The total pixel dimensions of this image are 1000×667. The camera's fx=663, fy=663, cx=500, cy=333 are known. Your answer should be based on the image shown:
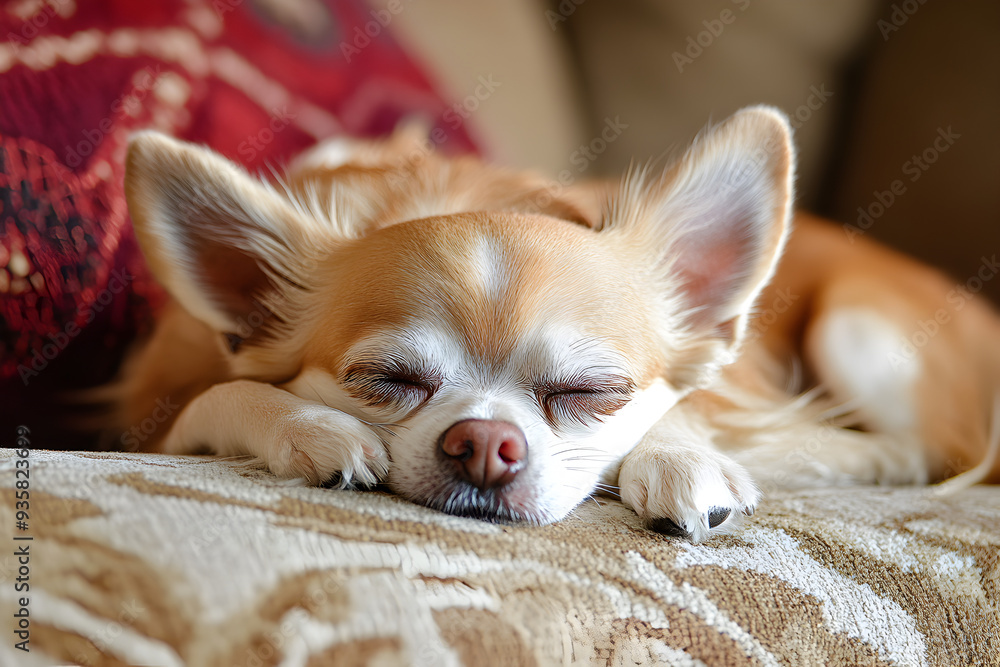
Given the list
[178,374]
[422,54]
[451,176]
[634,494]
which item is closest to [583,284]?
[634,494]

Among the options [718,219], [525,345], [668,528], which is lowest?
[668,528]

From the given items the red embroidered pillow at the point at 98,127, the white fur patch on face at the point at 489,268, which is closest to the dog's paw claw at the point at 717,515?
the white fur patch on face at the point at 489,268

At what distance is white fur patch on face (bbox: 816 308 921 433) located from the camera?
1.41 metres

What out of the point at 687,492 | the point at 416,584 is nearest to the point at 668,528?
the point at 687,492

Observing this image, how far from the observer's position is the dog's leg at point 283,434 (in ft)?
2.57

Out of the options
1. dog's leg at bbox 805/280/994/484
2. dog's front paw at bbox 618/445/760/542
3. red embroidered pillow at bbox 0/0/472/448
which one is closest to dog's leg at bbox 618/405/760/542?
dog's front paw at bbox 618/445/760/542

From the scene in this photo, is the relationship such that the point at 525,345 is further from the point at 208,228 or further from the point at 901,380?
the point at 901,380

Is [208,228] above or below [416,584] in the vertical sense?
above

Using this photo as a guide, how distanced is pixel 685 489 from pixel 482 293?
0.36 metres

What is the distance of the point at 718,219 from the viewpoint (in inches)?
44.6

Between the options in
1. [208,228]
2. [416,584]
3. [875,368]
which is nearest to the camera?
[416,584]

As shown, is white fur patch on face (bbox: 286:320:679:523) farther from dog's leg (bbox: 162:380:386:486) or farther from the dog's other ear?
the dog's other ear

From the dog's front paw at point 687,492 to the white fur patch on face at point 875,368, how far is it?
66 cm

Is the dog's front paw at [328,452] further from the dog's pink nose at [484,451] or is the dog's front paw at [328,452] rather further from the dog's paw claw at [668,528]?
the dog's paw claw at [668,528]
